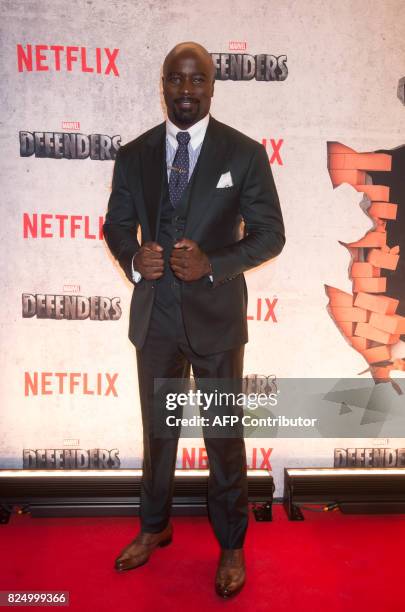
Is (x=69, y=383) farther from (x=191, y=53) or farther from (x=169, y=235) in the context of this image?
(x=191, y=53)

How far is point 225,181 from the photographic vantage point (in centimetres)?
207

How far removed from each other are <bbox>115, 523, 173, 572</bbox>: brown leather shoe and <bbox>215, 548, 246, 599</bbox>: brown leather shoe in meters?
0.31

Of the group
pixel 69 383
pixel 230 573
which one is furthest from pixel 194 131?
pixel 230 573

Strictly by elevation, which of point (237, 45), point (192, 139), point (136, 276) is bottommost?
point (136, 276)

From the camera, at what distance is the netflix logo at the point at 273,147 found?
283cm

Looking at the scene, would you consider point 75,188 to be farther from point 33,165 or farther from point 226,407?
point 226,407

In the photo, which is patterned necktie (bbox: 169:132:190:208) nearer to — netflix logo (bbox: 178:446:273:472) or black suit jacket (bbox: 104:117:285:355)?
black suit jacket (bbox: 104:117:285:355)

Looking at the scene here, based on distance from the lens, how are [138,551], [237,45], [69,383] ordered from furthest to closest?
[69,383] → [237,45] → [138,551]

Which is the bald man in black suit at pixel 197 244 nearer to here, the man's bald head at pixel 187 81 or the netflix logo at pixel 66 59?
the man's bald head at pixel 187 81

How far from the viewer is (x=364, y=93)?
2814 millimetres

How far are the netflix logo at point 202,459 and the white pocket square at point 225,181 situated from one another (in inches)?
60.3

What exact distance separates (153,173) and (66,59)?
104 cm

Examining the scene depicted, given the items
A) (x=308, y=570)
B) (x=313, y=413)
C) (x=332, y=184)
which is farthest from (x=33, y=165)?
(x=308, y=570)

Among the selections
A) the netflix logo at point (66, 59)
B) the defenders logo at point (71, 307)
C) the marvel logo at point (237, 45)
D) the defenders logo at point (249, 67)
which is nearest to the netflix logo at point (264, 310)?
the defenders logo at point (71, 307)
